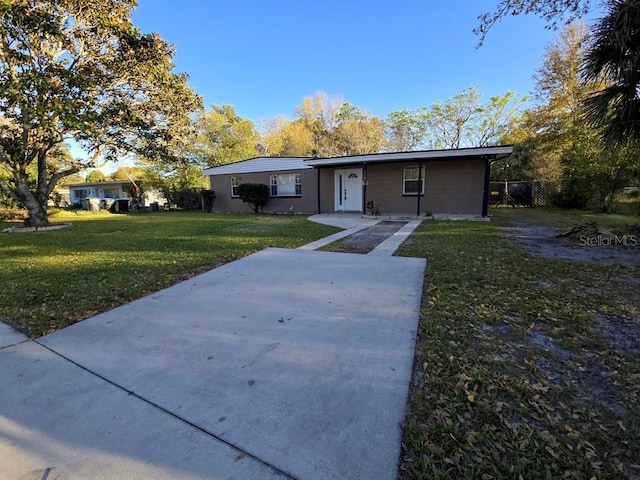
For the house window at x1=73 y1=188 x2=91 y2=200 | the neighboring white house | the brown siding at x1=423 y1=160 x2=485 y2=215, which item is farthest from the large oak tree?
the house window at x1=73 y1=188 x2=91 y2=200

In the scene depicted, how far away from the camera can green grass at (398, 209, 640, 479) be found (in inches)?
56.6

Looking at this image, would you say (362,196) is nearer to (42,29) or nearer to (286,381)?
(42,29)

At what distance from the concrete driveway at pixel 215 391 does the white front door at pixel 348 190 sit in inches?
469

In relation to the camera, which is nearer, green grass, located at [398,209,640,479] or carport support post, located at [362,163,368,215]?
green grass, located at [398,209,640,479]

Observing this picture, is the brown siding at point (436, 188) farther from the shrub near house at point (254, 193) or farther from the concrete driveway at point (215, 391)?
the concrete driveway at point (215, 391)

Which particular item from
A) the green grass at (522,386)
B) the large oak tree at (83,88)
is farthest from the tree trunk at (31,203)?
the green grass at (522,386)

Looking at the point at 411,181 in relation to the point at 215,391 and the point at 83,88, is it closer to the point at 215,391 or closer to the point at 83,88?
the point at 83,88

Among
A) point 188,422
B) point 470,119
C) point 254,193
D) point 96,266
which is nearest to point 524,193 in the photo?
point 470,119

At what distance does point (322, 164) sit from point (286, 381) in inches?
516

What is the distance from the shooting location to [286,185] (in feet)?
55.3

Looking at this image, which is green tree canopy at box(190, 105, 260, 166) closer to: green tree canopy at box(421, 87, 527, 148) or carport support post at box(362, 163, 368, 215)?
carport support post at box(362, 163, 368, 215)

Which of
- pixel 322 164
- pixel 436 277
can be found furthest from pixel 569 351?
pixel 322 164

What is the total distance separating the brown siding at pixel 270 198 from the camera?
52.8 feet

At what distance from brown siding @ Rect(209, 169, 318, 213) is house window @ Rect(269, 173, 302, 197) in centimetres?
20
